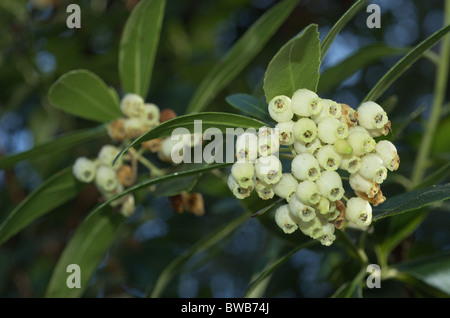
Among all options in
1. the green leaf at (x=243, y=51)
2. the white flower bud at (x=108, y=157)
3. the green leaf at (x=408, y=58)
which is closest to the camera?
the green leaf at (x=408, y=58)

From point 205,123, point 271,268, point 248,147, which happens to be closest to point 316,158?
point 248,147

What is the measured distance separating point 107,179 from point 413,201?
0.74 meters

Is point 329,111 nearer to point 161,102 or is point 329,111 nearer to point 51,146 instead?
point 51,146

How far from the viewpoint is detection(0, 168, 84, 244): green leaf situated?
1.41 meters

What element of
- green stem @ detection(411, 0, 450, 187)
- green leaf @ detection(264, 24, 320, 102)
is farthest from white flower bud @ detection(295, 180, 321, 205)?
green stem @ detection(411, 0, 450, 187)

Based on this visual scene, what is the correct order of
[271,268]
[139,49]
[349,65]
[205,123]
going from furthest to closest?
[349,65]
[139,49]
[271,268]
[205,123]

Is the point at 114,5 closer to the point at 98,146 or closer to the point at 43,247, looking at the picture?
the point at 98,146

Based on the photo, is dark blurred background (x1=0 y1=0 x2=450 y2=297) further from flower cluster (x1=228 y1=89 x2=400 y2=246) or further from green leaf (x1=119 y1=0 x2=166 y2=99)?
flower cluster (x1=228 y1=89 x2=400 y2=246)

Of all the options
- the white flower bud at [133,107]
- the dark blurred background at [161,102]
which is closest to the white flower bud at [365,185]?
the white flower bud at [133,107]

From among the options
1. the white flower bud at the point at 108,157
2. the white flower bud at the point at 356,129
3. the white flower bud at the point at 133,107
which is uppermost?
the white flower bud at the point at 133,107

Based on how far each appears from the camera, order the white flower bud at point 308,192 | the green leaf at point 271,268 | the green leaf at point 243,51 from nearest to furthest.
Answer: the white flower bud at point 308,192, the green leaf at point 271,268, the green leaf at point 243,51

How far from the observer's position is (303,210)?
1.04 meters

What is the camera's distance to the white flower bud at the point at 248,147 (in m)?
1.04

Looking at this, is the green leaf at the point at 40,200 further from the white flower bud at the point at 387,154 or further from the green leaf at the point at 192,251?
the white flower bud at the point at 387,154
